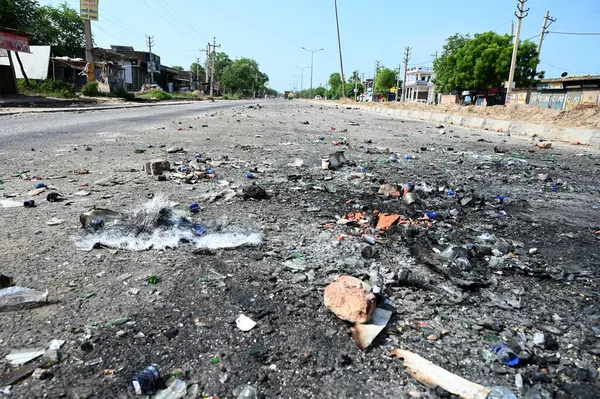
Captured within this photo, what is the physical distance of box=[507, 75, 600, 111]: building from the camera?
31312 mm

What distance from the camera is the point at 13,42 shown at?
16250mm

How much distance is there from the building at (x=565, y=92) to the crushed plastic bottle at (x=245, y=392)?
107ft

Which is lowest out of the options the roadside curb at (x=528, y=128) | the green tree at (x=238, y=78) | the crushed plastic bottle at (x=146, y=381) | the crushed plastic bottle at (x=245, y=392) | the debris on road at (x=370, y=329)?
the crushed plastic bottle at (x=245, y=392)

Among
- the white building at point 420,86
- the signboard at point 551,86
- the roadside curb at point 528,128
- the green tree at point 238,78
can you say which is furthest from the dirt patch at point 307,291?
the green tree at point 238,78

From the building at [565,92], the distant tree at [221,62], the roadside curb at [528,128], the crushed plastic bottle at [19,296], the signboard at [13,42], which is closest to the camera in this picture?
the crushed plastic bottle at [19,296]

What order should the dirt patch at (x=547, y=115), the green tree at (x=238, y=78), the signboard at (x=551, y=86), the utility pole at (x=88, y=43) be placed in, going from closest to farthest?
the dirt patch at (x=547, y=115), the utility pole at (x=88, y=43), the signboard at (x=551, y=86), the green tree at (x=238, y=78)

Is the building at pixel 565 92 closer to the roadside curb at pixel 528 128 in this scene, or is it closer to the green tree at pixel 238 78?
the roadside curb at pixel 528 128

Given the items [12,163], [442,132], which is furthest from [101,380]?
[442,132]

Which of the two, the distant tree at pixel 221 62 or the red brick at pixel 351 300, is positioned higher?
the distant tree at pixel 221 62

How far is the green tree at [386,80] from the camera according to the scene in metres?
85.6

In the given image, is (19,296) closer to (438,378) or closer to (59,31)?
(438,378)

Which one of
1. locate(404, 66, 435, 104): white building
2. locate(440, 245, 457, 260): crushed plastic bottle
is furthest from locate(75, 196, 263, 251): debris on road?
locate(404, 66, 435, 104): white building

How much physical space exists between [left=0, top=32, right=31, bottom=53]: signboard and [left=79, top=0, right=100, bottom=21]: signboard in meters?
7.18

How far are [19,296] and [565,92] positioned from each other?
44.8 m
